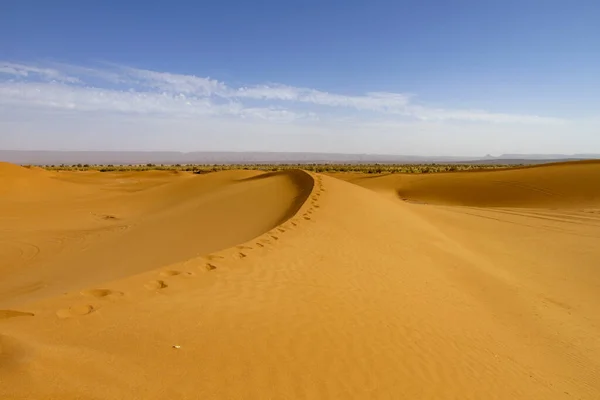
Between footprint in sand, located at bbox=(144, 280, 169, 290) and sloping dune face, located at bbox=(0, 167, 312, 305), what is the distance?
3.03 m

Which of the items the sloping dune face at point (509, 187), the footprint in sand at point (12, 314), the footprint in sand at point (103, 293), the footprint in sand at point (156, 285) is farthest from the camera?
the sloping dune face at point (509, 187)

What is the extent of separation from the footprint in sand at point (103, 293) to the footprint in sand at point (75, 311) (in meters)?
0.33

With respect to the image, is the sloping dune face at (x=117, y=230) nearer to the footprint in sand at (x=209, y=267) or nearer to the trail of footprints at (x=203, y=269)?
the trail of footprints at (x=203, y=269)

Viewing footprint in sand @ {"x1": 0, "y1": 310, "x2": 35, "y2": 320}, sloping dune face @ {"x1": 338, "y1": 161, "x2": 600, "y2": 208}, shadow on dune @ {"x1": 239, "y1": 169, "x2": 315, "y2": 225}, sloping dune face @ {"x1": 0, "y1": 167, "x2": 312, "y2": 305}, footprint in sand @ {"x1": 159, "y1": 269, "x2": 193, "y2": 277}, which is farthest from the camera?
sloping dune face @ {"x1": 338, "y1": 161, "x2": 600, "y2": 208}

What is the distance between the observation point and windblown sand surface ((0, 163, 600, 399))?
3.44 metres

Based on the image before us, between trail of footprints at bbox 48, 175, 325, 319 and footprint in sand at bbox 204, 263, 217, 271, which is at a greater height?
trail of footprints at bbox 48, 175, 325, 319

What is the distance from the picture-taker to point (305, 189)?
1455 centimetres

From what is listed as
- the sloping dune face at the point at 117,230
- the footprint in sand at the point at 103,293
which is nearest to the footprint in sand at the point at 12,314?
the footprint in sand at the point at 103,293

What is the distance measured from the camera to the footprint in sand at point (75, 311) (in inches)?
162

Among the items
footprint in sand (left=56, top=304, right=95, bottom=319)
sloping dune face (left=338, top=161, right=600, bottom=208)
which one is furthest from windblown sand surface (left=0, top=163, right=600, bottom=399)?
sloping dune face (left=338, top=161, right=600, bottom=208)

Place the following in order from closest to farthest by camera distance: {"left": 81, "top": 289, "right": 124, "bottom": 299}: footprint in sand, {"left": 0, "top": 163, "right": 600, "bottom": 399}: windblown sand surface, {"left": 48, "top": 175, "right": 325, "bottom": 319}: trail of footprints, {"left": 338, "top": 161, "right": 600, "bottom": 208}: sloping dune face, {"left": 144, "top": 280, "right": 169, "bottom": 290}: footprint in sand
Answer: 1. {"left": 0, "top": 163, "right": 600, "bottom": 399}: windblown sand surface
2. {"left": 48, "top": 175, "right": 325, "bottom": 319}: trail of footprints
3. {"left": 81, "top": 289, "right": 124, "bottom": 299}: footprint in sand
4. {"left": 144, "top": 280, "right": 169, "bottom": 290}: footprint in sand
5. {"left": 338, "top": 161, "right": 600, "bottom": 208}: sloping dune face

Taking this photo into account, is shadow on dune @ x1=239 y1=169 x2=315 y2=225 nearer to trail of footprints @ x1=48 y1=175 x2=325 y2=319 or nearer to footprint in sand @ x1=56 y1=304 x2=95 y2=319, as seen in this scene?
trail of footprints @ x1=48 y1=175 x2=325 y2=319

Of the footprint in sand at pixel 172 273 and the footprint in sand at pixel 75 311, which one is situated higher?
the footprint in sand at pixel 75 311

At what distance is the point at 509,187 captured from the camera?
Result: 26.2 metres
